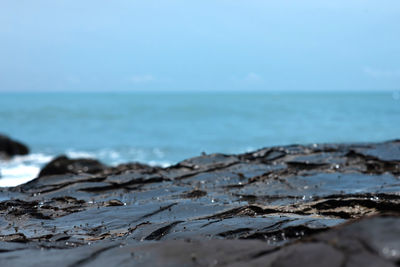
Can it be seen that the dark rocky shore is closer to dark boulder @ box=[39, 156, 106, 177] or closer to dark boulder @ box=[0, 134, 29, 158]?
dark boulder @ box=[39, 156, 106, 177]

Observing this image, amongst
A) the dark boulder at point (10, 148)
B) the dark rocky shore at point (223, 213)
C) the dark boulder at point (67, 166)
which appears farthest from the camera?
the dark boulder at point (10, 148)

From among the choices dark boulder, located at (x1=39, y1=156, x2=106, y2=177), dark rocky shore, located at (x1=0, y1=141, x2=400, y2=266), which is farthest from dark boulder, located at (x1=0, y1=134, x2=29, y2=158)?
dark rocky shore, located at (x1=0, y1=141, x2=400, y2=266)

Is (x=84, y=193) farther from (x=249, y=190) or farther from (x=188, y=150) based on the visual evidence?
(x=188, y=150)

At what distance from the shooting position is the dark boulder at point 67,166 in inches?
527

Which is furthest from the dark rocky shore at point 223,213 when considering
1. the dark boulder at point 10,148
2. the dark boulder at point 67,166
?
the dark boulder at point 10,148

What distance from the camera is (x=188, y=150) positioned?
2880cm

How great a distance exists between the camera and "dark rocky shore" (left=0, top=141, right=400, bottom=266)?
3076 millimetres

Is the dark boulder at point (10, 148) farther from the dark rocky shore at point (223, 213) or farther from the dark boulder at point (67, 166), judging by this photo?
the dark rocky shore at point (223, 213)

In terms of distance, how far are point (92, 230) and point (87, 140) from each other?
30553mm

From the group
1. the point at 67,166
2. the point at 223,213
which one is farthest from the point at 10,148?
the point at 223,213

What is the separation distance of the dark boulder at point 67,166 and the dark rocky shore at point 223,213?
168 inches

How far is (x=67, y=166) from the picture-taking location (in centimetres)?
1422

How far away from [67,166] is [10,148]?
1075 cm

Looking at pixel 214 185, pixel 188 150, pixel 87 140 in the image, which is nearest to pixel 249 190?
pixel 214 185
